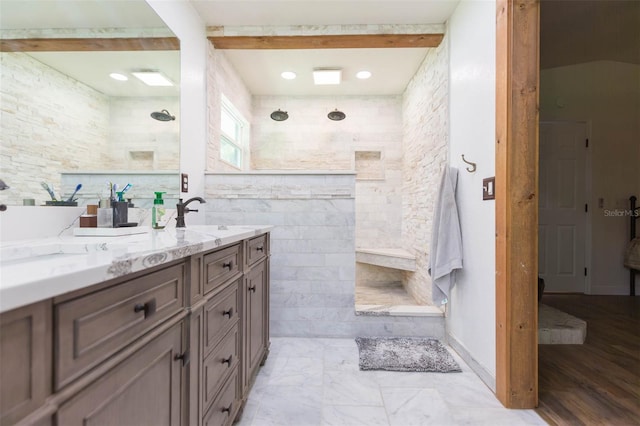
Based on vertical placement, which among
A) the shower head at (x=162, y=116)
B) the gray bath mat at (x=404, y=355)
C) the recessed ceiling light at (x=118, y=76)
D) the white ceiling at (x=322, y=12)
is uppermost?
the white ceiling at (x=322, y=12)

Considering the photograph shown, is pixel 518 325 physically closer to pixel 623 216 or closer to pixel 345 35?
pixel 345 35

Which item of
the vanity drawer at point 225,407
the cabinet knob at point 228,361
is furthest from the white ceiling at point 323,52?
the vanity drawer at point 225,407

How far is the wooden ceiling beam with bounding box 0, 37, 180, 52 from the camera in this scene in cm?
108

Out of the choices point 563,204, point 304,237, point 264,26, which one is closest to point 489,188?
point 304,237

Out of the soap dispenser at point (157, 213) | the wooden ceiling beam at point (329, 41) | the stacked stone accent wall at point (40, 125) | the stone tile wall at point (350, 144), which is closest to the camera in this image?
the stacked stone accent wall at point (40, 125)

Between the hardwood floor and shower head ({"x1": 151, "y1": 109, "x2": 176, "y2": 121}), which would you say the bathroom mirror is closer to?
shower head ({"x1": 151, "y1": 109, "x2": 176, "y2": 121})

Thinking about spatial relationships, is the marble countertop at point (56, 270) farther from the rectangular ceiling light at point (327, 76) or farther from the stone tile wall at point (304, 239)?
the rectangular ceiling light at point (327, 76)

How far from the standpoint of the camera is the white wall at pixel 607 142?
3.68 meters


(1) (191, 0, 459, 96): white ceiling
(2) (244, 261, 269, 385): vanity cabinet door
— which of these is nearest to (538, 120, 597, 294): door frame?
(1) (191, 0, 459, 96): white ceiling

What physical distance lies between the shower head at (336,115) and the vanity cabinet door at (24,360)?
12.9 ft

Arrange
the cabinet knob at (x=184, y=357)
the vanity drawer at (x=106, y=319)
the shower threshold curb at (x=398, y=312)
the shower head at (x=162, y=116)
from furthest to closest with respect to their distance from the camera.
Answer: the shower threshold curb at (x=398, y=312) → the shower head at (x=162, y=116) → the cabinet knob at (x=184, y=357) → the vanity drawer at (x=106, y=319)

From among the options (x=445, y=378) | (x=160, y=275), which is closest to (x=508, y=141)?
(x=445, y=378)

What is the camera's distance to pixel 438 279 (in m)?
2.24

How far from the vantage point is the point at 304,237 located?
101 inches
